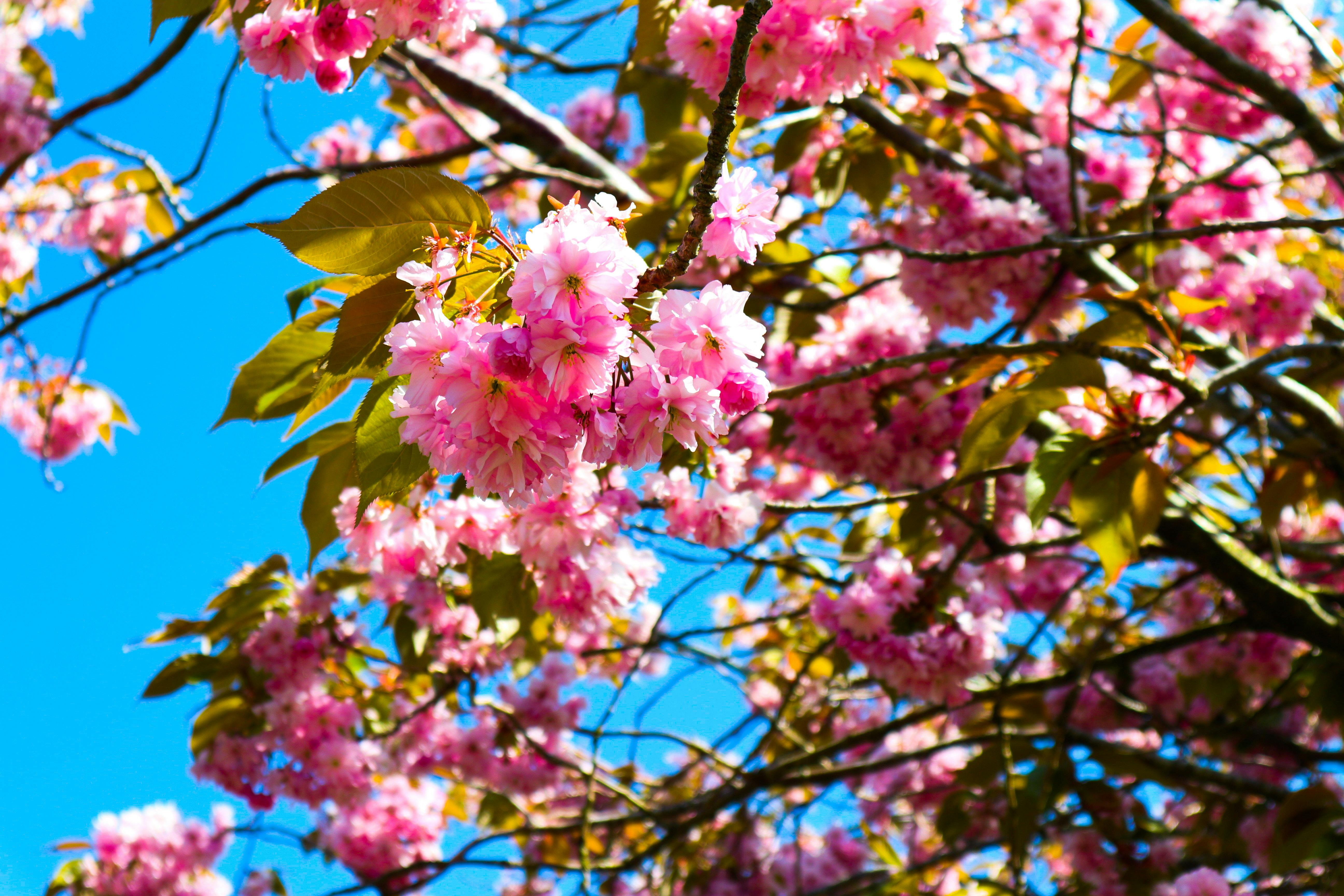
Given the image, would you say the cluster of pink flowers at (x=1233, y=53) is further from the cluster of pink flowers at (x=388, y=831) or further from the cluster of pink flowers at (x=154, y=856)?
the cluster of pink flowers at (x=154, y=856)

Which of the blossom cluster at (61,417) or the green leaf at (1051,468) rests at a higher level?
the blossom cluster at (61,417)

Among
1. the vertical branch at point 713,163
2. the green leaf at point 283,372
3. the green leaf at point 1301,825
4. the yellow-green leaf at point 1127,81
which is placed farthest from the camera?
the yellow-green leaf at point 1127,81

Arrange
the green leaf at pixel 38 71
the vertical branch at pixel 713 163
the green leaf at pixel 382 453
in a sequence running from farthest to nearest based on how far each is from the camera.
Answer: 1. the green leaf at pixel 38 71
2. the green leaf at pixel 382 453
3. the vertical branch at pixel 713 163

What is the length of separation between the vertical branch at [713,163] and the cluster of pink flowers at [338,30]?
698mm

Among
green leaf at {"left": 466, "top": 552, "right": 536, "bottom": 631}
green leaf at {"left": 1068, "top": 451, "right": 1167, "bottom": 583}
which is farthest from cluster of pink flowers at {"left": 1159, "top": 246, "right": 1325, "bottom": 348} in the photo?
green leaf at {"left": 466, "top": 552, "right": 536, "bottom": 631}

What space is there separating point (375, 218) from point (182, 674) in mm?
2125

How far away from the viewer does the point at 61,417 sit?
16.6 feet

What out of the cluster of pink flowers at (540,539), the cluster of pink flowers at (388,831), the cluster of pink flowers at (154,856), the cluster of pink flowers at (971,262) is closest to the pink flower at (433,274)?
the cluster of pink flowers at (540,539)

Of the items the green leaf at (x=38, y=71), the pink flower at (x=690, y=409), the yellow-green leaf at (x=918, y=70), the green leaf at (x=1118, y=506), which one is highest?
the green leaf at (x=38, y=71)

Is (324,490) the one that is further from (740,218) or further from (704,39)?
(704,39)

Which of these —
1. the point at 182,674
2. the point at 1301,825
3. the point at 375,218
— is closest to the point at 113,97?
the point at 182,674

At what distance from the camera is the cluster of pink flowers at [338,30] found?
1.50 m

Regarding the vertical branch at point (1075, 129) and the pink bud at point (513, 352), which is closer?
the pink bud at point (513, 352)

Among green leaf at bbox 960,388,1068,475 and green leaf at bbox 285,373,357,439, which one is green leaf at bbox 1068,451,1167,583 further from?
green leaf at bbox 285,373,357,439
